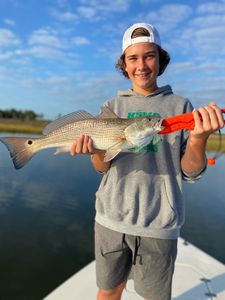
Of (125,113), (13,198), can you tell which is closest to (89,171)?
(13,198)

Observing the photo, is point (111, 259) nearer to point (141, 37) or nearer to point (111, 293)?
point (111, 293)

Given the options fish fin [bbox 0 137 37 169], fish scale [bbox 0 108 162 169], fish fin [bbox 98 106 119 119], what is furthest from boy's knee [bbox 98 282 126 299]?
fish fin [bbox 98 106 119 119]

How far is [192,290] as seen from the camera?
4180 millimetres

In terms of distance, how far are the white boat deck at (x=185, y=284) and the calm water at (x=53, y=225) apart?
123cm

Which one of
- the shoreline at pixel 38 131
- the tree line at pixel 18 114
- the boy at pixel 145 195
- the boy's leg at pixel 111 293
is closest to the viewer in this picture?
the boy at pixel 145 195

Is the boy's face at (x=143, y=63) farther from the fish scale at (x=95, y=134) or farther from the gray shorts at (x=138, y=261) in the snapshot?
the gray shorts at (x=138, y=261)

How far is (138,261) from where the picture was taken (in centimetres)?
288

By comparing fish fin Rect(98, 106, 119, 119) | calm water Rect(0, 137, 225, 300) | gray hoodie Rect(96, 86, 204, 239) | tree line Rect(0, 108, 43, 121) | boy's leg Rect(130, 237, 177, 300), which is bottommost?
calm water Rect(0, 137, 225, 300)

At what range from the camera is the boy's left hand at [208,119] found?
2.31 meters

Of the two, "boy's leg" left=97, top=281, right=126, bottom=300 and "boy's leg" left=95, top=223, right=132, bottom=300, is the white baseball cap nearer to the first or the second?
"boy's leg" left=95, top=223, right=132, bottom=300

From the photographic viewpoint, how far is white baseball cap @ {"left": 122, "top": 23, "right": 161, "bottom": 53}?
9.52ft

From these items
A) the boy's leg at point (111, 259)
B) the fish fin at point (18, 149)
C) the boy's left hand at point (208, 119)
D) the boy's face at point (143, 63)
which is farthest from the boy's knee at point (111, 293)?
the boy's face at point (143, 63)

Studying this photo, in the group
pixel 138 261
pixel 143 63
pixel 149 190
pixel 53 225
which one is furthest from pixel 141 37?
pixel 53 225

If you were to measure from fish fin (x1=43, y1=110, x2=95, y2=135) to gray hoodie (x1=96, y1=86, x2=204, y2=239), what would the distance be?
1.54 ft
